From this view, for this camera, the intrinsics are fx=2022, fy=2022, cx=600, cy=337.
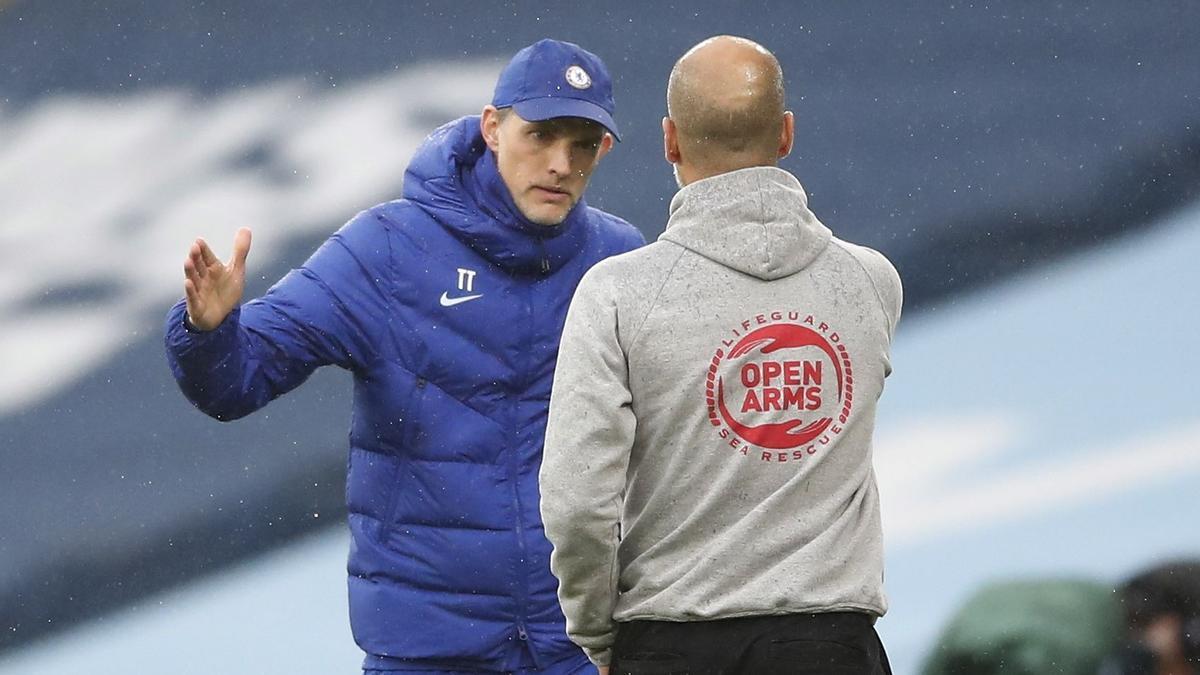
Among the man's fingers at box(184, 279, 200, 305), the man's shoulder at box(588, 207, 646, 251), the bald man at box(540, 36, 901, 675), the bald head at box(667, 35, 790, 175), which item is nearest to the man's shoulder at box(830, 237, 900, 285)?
the bald man at box(540, 36, 901, 675)

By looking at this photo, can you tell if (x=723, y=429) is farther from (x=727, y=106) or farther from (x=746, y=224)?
(x=727, y=106)

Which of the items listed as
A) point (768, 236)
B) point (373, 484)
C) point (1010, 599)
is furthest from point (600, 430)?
point (1010, 599)

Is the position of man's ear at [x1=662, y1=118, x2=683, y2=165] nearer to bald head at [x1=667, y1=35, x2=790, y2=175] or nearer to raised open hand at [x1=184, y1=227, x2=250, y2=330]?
bald head at [x1=667, y1=35, x2=790, y2=175]

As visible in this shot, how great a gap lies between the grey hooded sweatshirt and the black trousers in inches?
0.7

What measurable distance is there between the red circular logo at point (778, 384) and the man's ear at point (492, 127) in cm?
106

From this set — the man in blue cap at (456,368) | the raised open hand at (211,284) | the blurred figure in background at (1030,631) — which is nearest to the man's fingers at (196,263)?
the raised open hand at (211,284)

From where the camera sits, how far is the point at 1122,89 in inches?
198

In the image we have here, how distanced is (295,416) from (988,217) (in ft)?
5.92

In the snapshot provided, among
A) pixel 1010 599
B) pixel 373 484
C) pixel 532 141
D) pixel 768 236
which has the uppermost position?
pixel 532 141

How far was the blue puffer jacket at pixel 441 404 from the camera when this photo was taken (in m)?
3.28

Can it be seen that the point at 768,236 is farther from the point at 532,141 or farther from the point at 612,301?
the point at 532,141

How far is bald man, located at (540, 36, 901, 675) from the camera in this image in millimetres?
2459

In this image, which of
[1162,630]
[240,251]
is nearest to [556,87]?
[240,251]

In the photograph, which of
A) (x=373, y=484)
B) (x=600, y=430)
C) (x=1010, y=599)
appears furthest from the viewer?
(x=1010, y=599)
